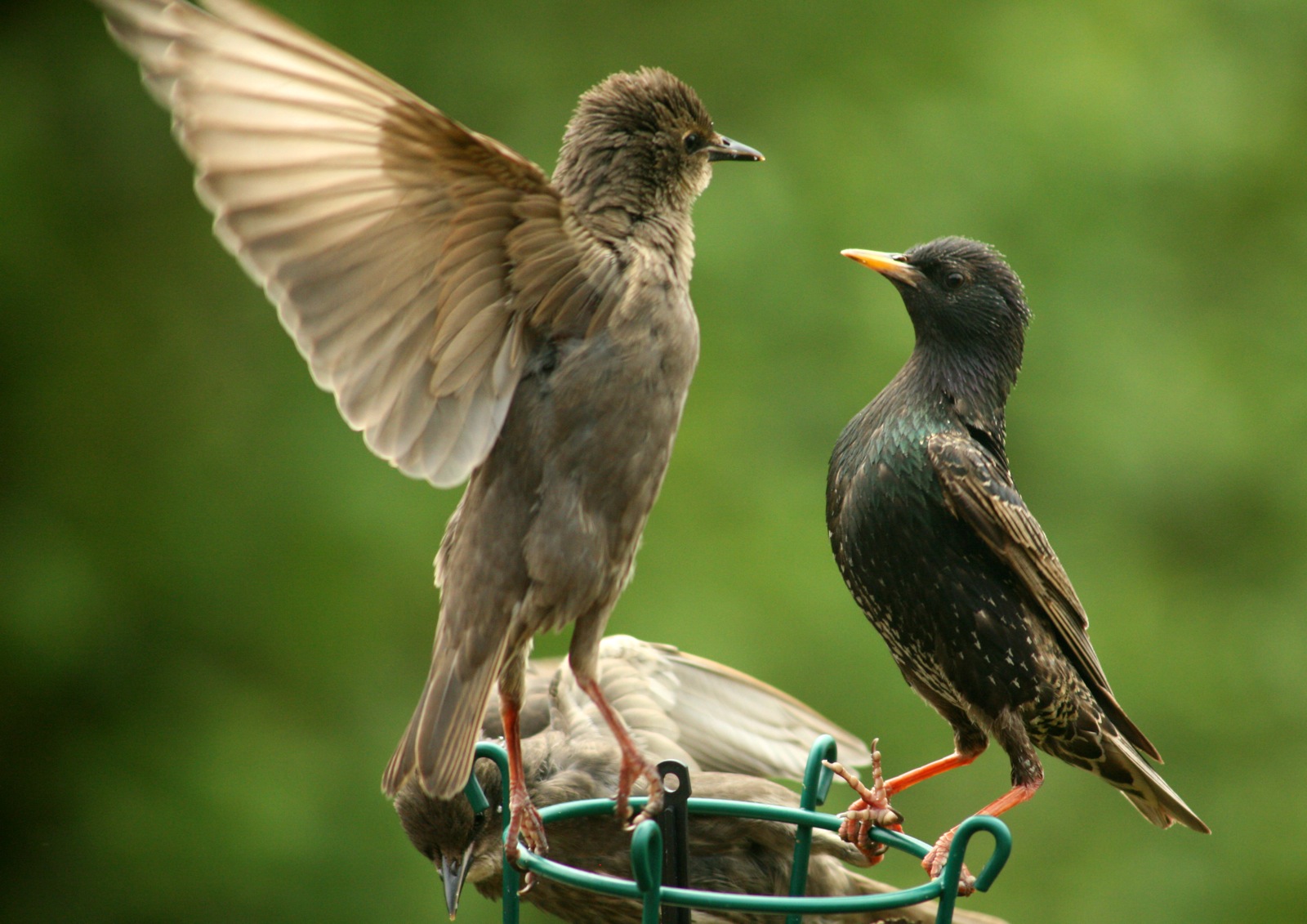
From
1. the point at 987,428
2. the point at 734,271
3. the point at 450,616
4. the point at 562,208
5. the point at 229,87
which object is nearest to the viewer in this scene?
the point at 229,87

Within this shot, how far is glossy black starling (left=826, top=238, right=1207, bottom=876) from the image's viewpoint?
9.12 ft

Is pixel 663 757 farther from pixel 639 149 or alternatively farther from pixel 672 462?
pixel 639 149

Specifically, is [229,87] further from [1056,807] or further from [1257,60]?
[1257,60]

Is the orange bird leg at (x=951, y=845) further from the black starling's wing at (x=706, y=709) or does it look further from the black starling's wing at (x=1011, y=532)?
the black starling's wing at (x=706, y=709)

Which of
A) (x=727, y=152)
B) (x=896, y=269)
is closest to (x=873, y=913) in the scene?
(x=896, y=269)

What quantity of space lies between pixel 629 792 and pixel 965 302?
1.19 metres

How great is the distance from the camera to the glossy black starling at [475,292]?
2201 mm

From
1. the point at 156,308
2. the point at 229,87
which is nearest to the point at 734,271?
the point at 156,308

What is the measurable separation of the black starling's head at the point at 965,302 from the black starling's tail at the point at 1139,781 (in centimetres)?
78

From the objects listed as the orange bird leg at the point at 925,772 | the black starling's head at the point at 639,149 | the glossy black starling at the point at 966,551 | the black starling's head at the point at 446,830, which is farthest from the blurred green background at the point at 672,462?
the black starling's head at the point at 639,149

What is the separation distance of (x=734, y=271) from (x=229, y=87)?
3248 millimetres

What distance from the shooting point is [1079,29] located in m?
5.63

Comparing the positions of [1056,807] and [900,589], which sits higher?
[900,589]

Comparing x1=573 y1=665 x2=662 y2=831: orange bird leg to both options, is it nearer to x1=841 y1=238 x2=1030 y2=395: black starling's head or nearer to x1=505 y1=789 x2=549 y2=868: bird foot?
x1=505 y1=789 x2=549 y2=868: bird foot
